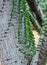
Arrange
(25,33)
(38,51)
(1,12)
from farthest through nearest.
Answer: (25,33) → (1,12) → (38,51)

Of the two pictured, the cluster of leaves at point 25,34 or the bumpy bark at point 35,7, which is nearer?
the cluster of leaves at point 25,34

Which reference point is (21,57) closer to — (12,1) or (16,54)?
(16,54)

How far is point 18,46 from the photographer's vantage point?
149 cm

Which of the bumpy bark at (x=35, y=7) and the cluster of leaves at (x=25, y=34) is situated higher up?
the bumpy bark at (x=35, y=7)

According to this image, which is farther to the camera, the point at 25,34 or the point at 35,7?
the point at 35,7

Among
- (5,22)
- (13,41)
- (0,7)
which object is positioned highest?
(0,7)

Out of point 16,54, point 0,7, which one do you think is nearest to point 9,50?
point 16,54

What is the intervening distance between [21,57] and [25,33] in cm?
21

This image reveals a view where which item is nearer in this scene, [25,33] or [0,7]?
[0,7]

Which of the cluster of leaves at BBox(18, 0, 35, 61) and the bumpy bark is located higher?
the bumpy bark

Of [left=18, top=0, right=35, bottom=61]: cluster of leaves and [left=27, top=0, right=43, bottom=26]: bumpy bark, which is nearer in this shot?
[left=18, top=0, right=35, bottom=61]: cluster of leaves

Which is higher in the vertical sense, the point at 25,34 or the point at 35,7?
the point at 35,7

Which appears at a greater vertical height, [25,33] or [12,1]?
[12,1]

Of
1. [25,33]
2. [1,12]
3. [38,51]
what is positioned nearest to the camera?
[38,51]
